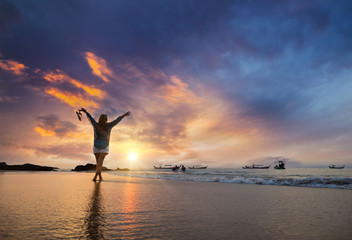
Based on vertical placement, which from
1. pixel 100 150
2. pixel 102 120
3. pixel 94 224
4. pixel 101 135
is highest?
pixel 102 120

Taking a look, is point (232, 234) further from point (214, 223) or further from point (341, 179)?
A: point (341, 179)

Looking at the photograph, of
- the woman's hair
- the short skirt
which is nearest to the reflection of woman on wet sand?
the short skirt

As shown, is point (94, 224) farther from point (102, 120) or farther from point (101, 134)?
point (102, 120)

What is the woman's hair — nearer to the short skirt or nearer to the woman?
the woman

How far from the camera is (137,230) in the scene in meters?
2.46

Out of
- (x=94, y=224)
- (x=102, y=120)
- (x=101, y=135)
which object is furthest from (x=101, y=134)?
(x=94, y=224)

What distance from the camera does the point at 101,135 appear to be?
11109mm

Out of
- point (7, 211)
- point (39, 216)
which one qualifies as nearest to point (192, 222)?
point (39, 216)

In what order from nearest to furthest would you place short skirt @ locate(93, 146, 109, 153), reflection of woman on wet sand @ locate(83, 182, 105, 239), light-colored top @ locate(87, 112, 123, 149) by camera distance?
reflection of woman on wet sand @ locate(83, 182, 105, 239), short skirt @ locate(93, 146, 109, 153), light-colored top @ locate(87, 112, 123, 149)

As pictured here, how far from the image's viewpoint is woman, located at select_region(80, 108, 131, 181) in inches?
433

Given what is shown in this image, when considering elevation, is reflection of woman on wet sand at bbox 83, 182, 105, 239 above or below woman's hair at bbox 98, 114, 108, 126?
below

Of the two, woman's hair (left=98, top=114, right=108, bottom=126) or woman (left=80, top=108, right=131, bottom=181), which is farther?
woman's hair (left=98, top=114, right=108, bottom=126)

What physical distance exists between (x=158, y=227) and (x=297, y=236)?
1753 millimetres

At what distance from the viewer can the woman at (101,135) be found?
1099 centimetres
